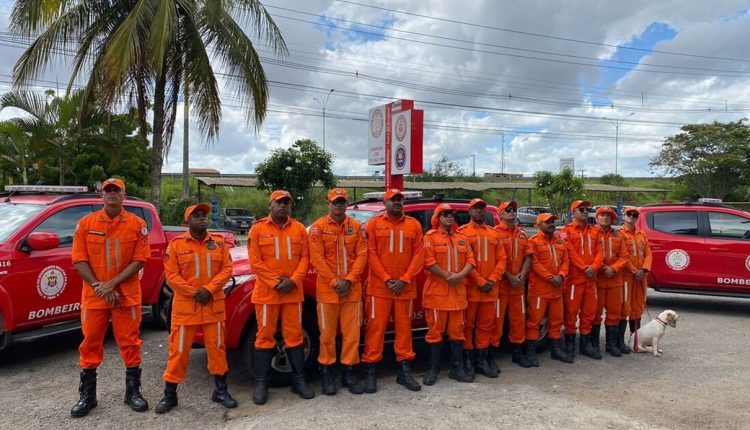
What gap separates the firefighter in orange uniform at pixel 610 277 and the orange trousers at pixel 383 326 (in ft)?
8.23

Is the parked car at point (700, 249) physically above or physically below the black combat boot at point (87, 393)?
above

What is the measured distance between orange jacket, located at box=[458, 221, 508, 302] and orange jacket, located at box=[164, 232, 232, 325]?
7.74 feet

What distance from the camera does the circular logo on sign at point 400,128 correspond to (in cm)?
1029

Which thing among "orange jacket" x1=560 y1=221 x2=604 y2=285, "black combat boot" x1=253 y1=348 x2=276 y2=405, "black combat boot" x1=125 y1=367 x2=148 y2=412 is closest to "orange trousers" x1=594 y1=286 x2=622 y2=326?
Result: "orange jacket" x1=560 y1=221 x2=604 y2=285

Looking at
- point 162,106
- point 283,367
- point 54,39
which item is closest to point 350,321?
point 283,367

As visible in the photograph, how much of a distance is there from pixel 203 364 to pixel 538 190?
27.9 meters

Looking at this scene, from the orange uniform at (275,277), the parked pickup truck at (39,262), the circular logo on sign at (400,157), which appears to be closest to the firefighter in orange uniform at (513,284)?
the orange uniform at (275,277)

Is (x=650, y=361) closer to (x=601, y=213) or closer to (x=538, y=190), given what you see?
(x=601, y=213)

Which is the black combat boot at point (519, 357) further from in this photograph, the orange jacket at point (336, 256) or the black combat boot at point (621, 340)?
the orange jacket at point (336, 256)

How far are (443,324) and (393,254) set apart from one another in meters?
0.84

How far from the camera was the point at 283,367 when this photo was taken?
491 centimetres

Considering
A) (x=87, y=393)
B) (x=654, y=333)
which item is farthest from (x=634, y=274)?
(x=87, y=393)

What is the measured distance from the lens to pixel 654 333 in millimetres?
6082

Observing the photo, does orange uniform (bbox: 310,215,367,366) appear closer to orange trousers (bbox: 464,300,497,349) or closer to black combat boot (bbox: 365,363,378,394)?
black combat boot (bbox: 365,363,378,394)
